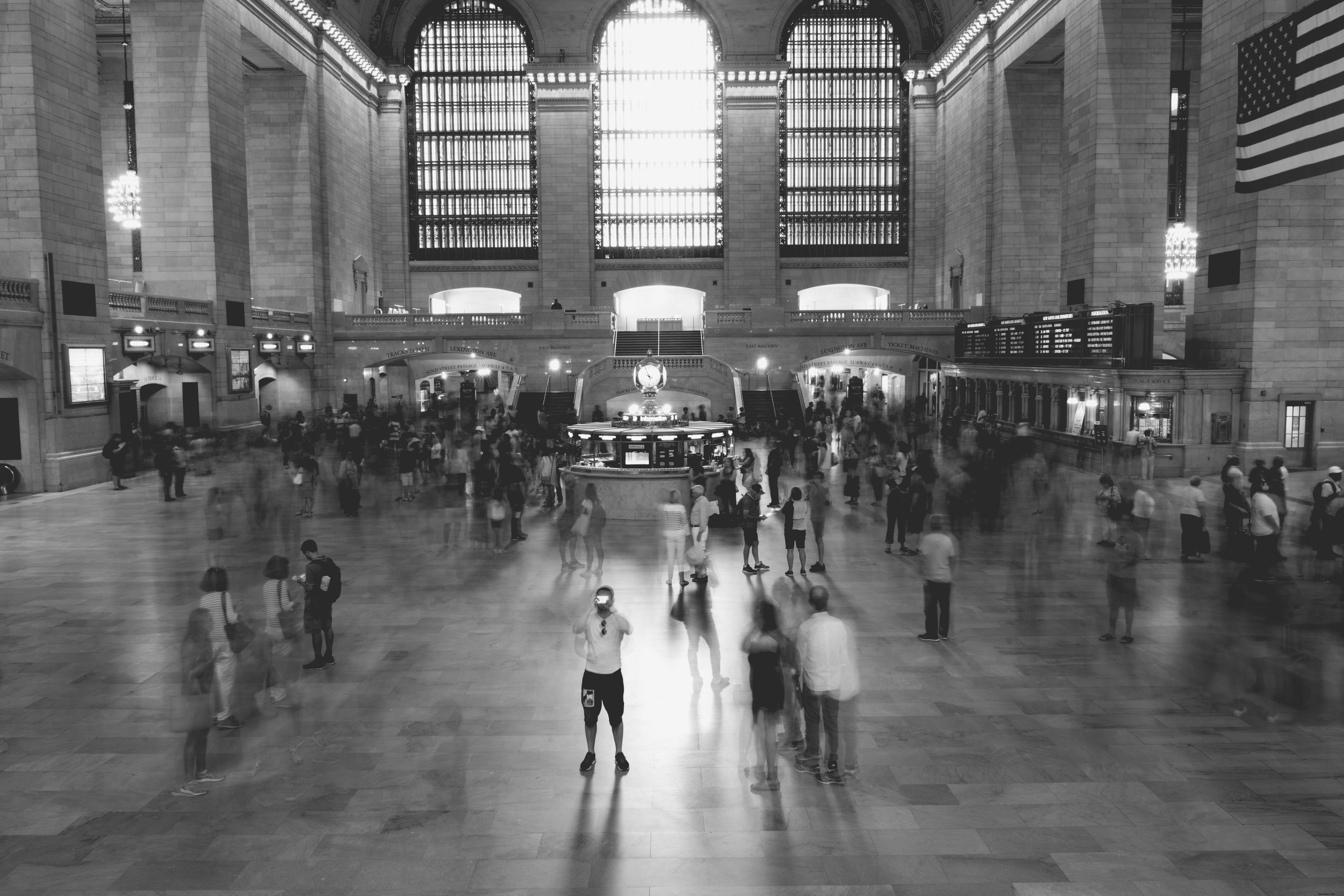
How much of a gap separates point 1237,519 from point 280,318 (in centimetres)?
3112

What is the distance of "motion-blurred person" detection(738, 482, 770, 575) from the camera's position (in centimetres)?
1341

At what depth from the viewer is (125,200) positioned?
111 feet

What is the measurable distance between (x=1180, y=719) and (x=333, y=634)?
8089mm

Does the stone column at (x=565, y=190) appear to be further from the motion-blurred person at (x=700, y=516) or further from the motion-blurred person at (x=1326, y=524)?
the motion-blurred person at (x=1326, y=524)

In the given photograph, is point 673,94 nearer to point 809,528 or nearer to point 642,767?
point 809,528

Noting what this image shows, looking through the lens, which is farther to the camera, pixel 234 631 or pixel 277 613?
pixel 277 613

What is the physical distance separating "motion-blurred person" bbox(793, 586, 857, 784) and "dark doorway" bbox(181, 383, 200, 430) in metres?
26.9

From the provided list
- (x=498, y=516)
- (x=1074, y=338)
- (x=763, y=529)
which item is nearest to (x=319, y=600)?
(x=498, y=516)

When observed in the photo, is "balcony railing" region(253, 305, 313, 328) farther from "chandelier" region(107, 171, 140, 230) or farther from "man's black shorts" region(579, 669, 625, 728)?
"man's black shorts" region(579, 669, 625, 728)

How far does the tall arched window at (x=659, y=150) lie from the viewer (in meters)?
48.9

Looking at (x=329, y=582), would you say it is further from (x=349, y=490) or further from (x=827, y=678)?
(x=349, y=490)

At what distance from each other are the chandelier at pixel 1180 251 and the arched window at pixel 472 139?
2803 cm

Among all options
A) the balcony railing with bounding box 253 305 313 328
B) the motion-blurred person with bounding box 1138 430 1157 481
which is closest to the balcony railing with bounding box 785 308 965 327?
the motion-blurred person with bounding box 1138 430 1157 481

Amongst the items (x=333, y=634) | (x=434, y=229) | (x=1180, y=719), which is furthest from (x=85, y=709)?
(x=434, y=229)
